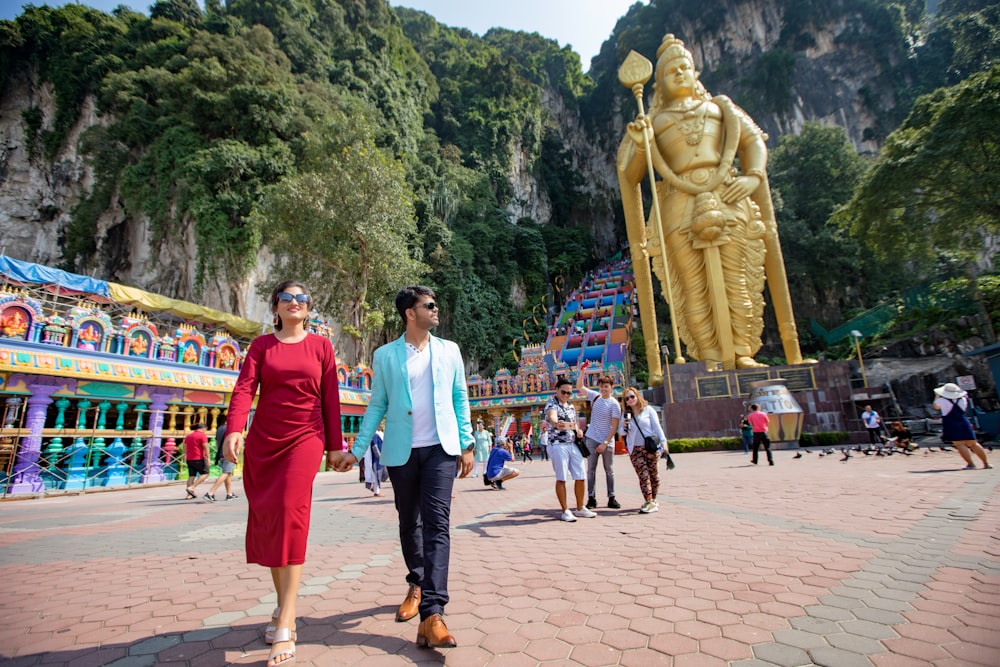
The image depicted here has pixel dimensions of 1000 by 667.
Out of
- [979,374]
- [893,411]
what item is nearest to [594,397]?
[893,411]

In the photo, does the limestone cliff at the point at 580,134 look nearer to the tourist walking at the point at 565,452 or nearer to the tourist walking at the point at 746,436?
the tourist walking at the point at 746,436

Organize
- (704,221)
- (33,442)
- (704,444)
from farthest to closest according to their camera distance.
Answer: (704,221) < (704,444) < (33,442)

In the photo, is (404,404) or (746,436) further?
(746,436)

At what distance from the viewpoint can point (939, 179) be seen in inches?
600

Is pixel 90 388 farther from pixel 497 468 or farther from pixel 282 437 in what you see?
pixel 282 437

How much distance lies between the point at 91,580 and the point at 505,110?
4234cm

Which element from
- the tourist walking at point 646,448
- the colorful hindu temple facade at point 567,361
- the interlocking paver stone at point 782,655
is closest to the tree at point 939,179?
the colorful hindu temple facade at point 567,361

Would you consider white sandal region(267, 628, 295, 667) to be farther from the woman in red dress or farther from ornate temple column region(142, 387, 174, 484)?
ornate temple column region(142, 387, 174, 484)

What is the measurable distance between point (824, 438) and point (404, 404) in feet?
43.3

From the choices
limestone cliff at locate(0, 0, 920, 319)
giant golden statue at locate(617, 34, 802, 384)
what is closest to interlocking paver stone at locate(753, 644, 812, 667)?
giant golden statue at locate(617, 34, 802, 384)

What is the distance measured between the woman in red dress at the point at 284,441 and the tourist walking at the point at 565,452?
2.73 metres

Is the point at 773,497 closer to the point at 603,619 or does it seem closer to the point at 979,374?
the point at 603,619

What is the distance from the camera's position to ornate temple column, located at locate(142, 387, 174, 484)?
11.1m

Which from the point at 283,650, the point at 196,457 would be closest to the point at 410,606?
the point at 283,650
